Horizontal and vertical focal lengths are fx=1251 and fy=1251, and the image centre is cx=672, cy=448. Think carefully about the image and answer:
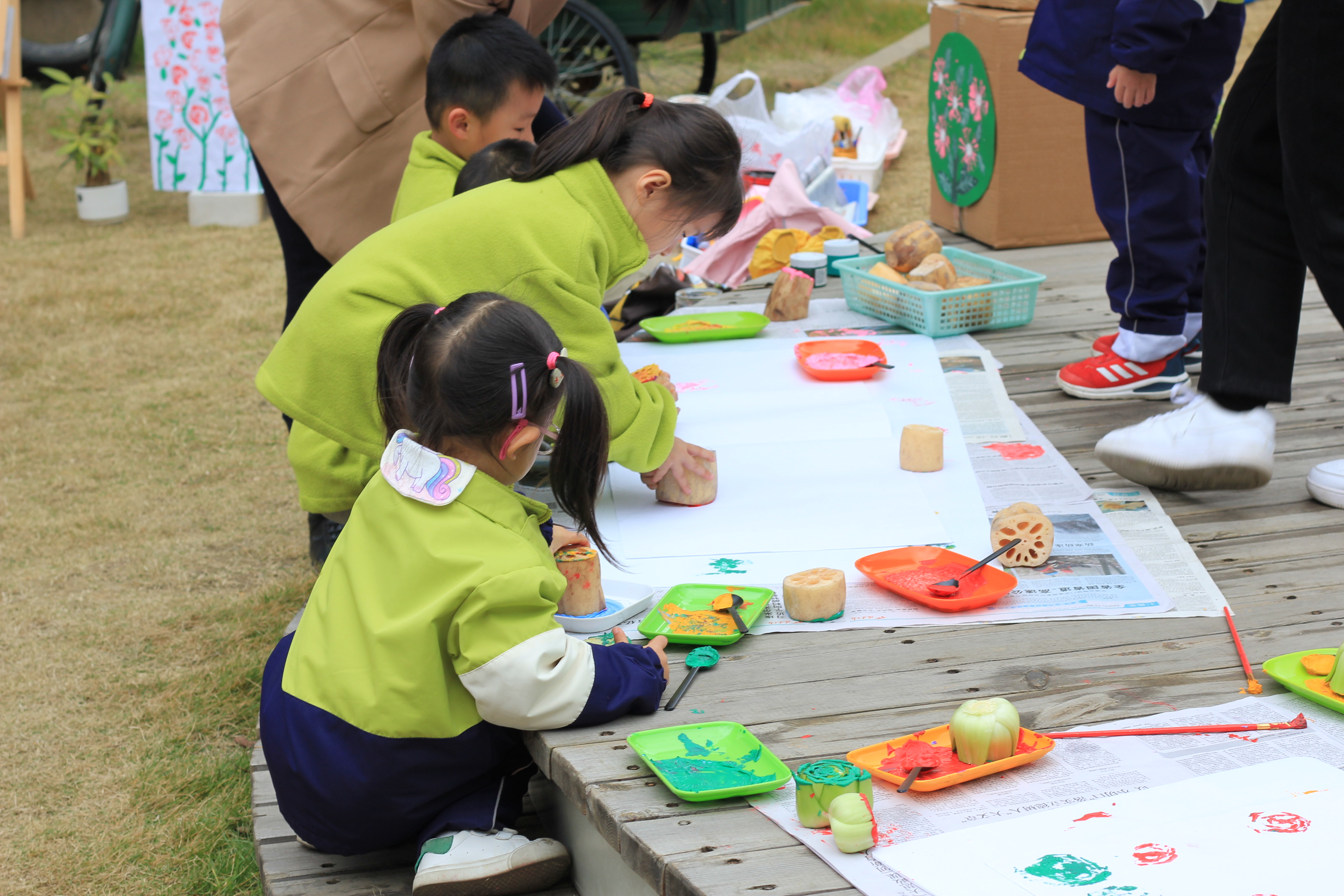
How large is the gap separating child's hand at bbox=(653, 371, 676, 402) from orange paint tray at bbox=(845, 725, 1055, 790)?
1.02 meters

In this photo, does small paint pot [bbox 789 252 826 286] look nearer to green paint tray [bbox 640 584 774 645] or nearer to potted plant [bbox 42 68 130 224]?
green paint tray [bbox 640 584 774 645]

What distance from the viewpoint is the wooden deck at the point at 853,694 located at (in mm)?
1183

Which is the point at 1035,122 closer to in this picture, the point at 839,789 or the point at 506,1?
the point at 506,1

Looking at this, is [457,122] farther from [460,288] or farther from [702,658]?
[702,658]

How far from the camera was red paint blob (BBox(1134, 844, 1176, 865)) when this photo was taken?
43.5 inches

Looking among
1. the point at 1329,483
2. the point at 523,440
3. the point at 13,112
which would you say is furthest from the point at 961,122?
the point at 13,112

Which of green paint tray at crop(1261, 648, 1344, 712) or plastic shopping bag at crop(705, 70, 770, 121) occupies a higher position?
plastic shopping bag at crop(705, 70, 770, 121)

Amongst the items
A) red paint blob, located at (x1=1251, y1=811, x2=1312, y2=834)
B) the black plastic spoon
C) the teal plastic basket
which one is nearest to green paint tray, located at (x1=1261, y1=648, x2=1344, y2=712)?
red paint blob, located at (x1=1251, y1=811, x2=1312, y2=834)

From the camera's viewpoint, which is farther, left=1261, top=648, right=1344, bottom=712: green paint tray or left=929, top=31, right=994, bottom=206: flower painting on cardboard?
left=929, top=31, right=994, bottom=206: flower painting on cardboard

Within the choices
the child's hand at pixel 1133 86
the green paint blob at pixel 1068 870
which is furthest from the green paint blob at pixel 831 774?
the child's hand at pixel 1133 86

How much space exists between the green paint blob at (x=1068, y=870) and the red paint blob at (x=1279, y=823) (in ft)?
0.58

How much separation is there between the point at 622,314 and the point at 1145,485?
135 centimetres

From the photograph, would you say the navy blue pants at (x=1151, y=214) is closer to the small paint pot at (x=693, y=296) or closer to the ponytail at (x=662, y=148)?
the ponytail at (x=662, y=148)

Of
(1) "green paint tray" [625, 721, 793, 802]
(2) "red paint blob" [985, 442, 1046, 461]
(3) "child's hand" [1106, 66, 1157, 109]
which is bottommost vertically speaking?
(1) "green paint tray" [625, 721, 793, 802]
